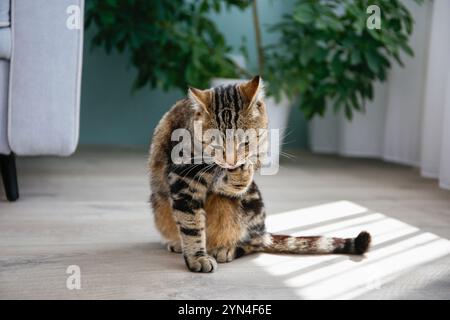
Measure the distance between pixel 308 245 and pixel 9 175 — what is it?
106 centimetres

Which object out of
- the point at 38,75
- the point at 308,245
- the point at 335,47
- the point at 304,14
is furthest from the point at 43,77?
the point at 335,47

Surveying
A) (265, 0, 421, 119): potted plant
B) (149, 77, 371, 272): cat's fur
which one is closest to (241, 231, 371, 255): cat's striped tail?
(149, 77, 371, 272): cat's fur

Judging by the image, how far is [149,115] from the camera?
3.68 m

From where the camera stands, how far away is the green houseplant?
2846mm

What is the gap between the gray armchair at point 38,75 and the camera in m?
1.71

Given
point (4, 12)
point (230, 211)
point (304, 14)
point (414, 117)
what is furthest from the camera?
point (414, 117)

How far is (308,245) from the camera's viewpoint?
1.43m

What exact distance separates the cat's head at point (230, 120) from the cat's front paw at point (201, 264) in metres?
0.21

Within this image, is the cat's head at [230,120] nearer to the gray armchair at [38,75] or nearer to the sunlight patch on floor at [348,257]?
the sunlight patch on floor at [348,257]

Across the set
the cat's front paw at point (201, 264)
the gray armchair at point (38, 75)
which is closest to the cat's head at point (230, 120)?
the cat's front paw at point (201, 264)

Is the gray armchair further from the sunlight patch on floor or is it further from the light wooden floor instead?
the sunlight patch on floor

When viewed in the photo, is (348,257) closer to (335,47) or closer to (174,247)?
(174,247)
